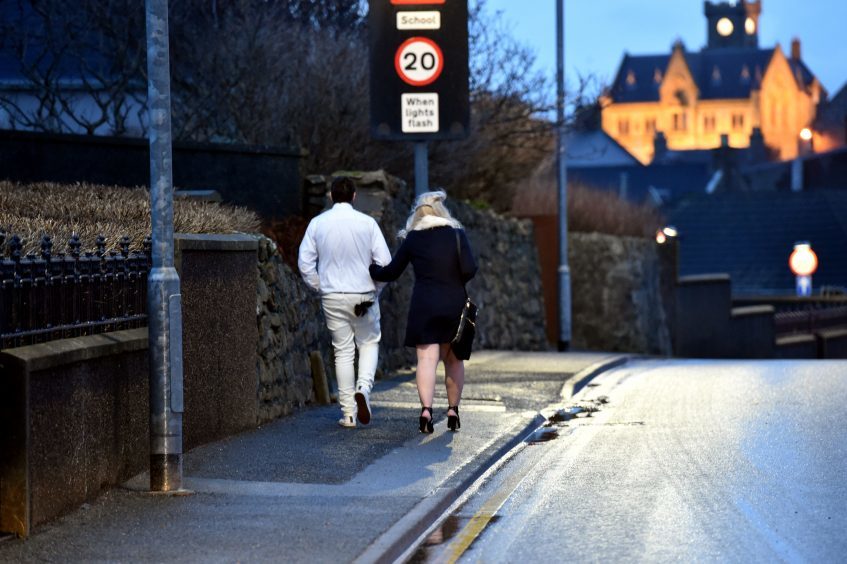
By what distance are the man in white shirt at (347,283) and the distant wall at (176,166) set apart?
16.1 feet

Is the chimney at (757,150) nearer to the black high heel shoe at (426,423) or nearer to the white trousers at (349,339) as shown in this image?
the white trousers at (349,339)

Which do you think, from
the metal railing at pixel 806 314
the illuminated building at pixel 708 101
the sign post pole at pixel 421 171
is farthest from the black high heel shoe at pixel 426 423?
the illuminated building at pixel 708 101

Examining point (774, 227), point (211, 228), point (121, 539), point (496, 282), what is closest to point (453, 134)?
point (211, 228)

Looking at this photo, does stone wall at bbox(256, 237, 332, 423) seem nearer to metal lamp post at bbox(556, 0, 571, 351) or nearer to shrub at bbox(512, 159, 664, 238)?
metal lamp post at bbox(556, 0, 571, 351)

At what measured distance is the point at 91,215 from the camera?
12852 mm

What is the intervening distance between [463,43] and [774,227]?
6954 cm

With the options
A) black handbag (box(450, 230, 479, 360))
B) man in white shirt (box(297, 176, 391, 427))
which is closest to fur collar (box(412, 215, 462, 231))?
black handbag (box(450, 230, 479, 360))

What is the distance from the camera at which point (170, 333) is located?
9.69 meters

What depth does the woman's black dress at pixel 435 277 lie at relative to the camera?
12.7 metres

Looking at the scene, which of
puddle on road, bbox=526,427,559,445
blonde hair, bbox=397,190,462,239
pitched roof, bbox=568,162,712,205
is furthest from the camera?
pitched roof, bbox=568,162,712,205

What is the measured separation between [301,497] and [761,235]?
74625 millimetres

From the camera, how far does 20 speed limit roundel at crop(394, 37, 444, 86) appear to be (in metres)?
15.2

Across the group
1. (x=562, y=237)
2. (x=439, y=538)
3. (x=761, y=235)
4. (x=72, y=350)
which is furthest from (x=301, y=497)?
(x=761, y=235)

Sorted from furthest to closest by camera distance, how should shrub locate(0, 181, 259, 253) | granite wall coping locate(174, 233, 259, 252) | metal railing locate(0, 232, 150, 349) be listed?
granite wall coping locate(174, 233, 259, 252) < shrub locate(0, 181, 259, 253) < metal railing locate(0, 232, 150, 349)
